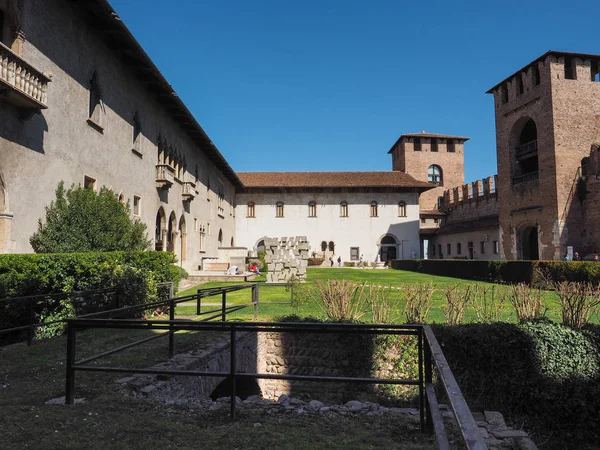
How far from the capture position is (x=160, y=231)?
19578 mm

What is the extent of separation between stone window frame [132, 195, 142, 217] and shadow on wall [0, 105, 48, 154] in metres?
6.18

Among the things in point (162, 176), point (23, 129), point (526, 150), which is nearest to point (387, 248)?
point (526, 150)

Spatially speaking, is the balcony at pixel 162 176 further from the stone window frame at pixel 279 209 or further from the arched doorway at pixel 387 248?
the arched doorway at pixel 387 248

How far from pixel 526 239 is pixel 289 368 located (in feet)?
92.5

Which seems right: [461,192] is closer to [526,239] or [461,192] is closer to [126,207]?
[526,239]

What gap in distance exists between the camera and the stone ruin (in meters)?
19.6

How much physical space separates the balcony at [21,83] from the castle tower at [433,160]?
4395 cm

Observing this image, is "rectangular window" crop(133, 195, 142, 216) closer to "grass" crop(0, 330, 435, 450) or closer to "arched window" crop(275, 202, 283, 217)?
"grass" crop(0, 330, 435, 450)

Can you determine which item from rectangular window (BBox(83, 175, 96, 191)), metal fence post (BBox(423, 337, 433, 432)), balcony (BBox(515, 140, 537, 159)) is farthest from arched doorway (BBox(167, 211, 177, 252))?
balcony (BBox(515, 140, 537, 159))

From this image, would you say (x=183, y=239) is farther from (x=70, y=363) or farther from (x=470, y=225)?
(x=470, y=225)

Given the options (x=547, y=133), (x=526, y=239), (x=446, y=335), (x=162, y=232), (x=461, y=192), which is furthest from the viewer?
(x=461, y=192)

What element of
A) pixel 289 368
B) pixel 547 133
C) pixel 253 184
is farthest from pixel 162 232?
pixel 547 133

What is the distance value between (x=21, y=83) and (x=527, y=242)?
32.0m

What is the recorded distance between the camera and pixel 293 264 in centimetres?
1994
